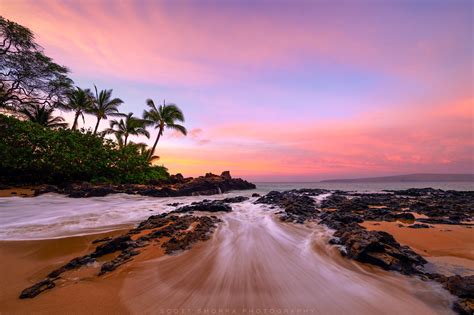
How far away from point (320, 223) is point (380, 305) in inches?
197

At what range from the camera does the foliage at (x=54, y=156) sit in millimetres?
17025

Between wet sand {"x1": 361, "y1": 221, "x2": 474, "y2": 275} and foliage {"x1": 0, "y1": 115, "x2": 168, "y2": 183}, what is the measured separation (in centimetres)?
2319

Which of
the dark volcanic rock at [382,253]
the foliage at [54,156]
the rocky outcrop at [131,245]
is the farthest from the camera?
the foliage at [54,156]

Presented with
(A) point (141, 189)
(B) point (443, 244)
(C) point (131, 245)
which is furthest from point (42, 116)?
(B) point (443, 244)

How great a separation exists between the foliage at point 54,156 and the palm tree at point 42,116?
9773 mm

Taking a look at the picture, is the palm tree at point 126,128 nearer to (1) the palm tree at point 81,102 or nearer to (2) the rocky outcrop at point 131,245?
(1) the palm tree at point 81,102

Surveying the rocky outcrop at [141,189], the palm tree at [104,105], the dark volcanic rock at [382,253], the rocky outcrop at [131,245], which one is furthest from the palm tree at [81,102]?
the dark volcanic rock at [382,253]

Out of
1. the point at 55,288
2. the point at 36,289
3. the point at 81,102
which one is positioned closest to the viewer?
the point at 36,289

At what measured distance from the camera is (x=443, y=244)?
5207 millimetres

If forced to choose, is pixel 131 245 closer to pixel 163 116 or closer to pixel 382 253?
pixel 382 253

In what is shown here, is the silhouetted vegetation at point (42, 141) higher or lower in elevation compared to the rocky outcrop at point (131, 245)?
higher

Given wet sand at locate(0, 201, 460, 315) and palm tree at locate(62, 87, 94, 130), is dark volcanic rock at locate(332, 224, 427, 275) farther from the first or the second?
palm tree at locate(62, 87, 94, 130)

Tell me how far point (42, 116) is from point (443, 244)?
38773 millimetres

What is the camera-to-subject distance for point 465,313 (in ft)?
8.06
